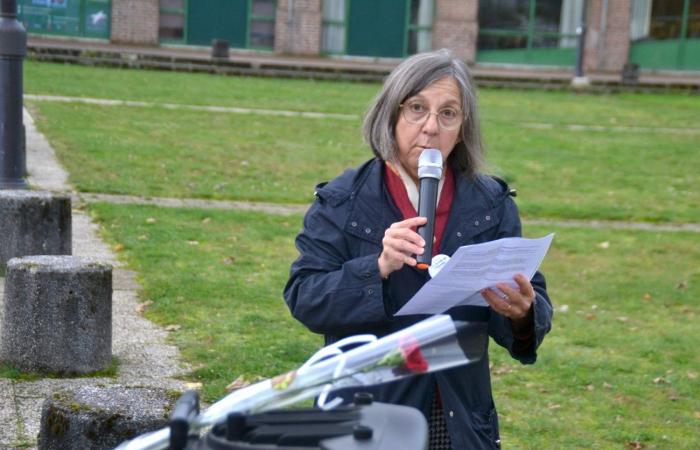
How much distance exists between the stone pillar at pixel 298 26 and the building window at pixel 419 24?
309 cm

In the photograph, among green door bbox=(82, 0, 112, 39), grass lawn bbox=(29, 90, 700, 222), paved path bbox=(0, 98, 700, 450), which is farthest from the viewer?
green door bbox=(82, 0, 112, 39)

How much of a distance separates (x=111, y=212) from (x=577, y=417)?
6109 mm

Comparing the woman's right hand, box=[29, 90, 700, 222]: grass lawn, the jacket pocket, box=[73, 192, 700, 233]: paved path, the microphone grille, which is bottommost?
box=[73, 192, 700, 233]: paved path

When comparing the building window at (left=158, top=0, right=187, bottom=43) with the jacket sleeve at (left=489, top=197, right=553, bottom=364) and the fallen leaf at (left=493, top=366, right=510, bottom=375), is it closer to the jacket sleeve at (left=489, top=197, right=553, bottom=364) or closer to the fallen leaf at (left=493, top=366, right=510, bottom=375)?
the fallen leaf at (left=493, top=366, right=510, bottom=375)

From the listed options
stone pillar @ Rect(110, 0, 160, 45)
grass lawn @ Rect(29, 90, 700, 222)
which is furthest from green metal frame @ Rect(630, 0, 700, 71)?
grass lawn @ Rect(29, 90, 700, 222)

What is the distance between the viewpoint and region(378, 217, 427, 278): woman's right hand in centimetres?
297

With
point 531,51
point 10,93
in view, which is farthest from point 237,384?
point 531,51

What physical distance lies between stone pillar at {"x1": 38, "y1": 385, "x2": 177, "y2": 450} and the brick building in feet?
111

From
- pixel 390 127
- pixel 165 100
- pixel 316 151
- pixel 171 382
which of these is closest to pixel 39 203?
pixel 171 382

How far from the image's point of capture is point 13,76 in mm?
10453

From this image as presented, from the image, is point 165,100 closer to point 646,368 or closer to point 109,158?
point 109,158

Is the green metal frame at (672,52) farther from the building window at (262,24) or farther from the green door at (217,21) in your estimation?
the green door at (217,21)

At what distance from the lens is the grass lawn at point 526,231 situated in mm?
7168

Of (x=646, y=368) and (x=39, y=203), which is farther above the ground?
(x=39, y=203)
